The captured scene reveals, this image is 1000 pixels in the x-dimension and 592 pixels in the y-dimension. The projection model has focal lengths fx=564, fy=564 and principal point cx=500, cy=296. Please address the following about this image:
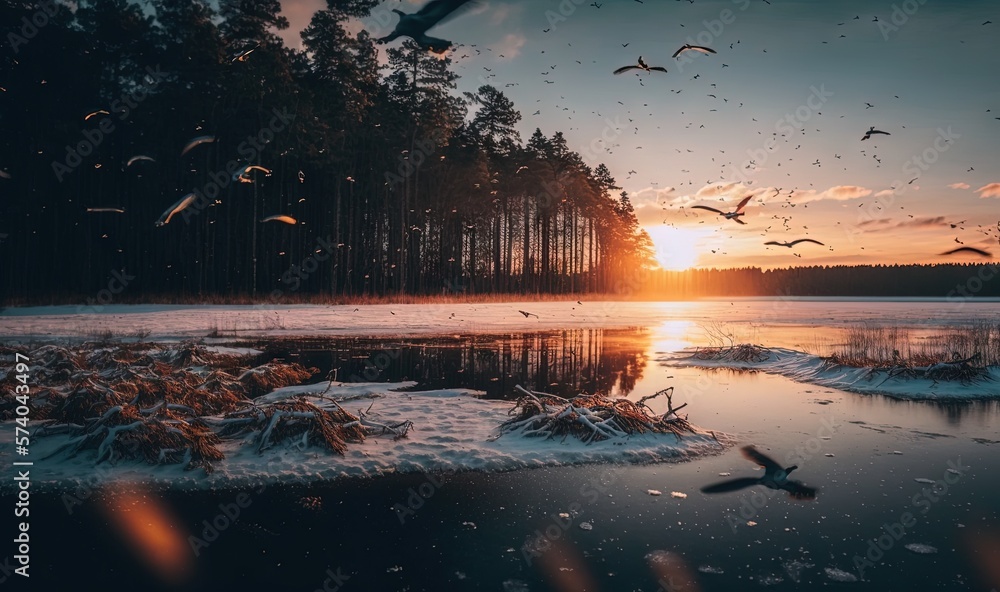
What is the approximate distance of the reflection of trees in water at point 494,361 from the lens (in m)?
11.3

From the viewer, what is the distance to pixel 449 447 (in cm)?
678

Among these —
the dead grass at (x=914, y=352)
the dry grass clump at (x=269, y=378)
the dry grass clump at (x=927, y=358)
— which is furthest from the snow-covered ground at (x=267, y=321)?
the dry grass clump at (x=927, y=358)

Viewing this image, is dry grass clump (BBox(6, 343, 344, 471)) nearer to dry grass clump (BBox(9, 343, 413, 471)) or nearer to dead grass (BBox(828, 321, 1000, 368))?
dry grass clump (BBox(9, 343, 413, 471))

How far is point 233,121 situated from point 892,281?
447ft

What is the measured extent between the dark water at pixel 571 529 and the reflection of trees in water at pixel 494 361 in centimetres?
443

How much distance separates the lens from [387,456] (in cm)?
643

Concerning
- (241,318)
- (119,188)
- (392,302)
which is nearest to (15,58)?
(119,188)

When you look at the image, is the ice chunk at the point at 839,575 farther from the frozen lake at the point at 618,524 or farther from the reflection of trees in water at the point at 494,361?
the reflection of trees in water at the point at 494,361

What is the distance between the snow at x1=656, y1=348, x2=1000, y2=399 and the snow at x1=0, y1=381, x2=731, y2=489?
20.8 ft

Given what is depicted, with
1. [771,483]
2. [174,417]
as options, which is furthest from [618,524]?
[174,417]

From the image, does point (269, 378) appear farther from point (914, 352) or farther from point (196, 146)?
point (196, 146)

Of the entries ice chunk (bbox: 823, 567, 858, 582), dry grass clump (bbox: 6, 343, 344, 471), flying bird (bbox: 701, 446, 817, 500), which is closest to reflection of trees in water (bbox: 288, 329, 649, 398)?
dry grass clump (bbox: 6, 343, 344, 471)

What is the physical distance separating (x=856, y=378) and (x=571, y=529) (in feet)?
34.6

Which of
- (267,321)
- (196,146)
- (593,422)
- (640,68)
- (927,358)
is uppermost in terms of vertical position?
(196,146)
